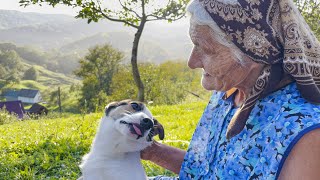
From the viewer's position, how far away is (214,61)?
1.90 meters

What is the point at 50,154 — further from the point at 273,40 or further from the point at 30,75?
the point at 30,75

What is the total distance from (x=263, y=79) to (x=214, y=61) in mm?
254

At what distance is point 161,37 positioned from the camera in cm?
17438

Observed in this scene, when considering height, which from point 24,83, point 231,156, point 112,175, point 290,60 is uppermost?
point 290,60

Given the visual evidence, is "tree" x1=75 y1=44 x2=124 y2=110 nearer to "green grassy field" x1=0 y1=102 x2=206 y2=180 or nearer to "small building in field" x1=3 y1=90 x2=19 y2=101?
"green grassy field" x1=0 y1=102 x2=206 y2=180

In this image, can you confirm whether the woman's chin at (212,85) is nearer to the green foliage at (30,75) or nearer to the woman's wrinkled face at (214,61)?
the woman's wrinkled face at (214,61)

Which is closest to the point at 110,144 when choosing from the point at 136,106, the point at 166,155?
the point at 136,106

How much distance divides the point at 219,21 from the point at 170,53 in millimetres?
142102

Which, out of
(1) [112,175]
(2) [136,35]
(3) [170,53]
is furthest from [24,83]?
(1) [112,175]

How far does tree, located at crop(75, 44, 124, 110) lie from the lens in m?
42.8

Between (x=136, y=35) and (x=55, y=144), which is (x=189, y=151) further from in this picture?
(x=136, y=35)

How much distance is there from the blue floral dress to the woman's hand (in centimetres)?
34

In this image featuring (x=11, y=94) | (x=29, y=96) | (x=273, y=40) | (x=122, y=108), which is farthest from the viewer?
(x=29, y=96)

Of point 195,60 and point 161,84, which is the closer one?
point 195,60
